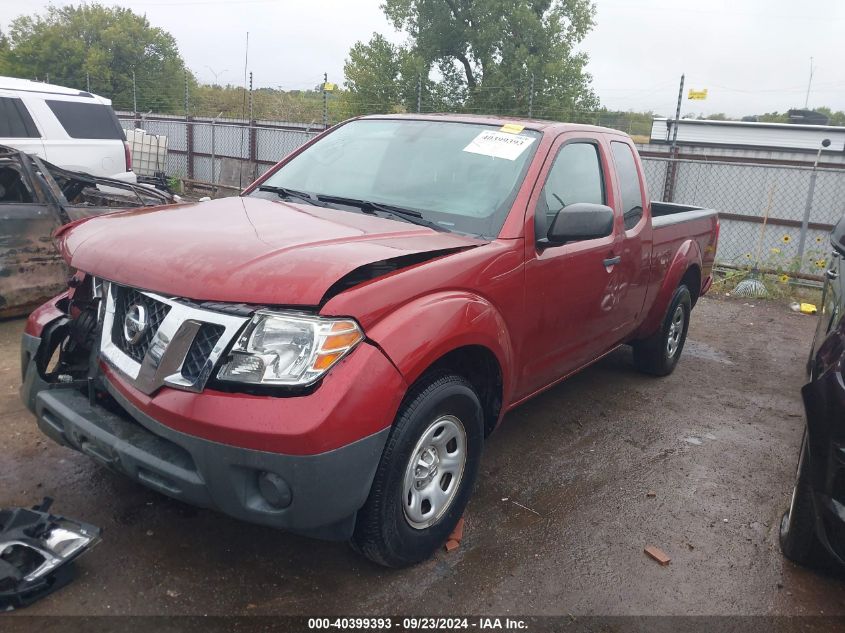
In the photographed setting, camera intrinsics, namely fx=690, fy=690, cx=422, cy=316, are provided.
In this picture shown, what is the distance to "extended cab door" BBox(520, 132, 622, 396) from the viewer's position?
3.38m

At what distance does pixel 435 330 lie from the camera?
263 cm

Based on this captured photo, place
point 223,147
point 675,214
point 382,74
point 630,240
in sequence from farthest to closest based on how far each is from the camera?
point 382,74 → point 223,147 → point 675,214 → point 630,240

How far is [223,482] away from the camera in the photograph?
229cm

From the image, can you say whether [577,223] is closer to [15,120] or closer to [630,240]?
[630,240]

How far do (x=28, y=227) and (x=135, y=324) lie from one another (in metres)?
3.68

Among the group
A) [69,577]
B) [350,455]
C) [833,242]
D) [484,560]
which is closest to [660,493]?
[484,560]

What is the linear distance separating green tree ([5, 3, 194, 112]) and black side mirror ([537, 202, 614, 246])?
36.5 metres

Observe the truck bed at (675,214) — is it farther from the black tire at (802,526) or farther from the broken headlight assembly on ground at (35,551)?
the broken headlight assembly on ground at (35,551)

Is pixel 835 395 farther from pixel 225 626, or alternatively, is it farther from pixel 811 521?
pixel 225 626

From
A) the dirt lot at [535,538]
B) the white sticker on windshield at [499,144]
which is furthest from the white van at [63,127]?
the white sticker on windshield at [499,144]

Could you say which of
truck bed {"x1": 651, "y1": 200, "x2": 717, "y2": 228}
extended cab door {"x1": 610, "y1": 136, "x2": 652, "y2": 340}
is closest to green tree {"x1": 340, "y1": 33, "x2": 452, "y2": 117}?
truck bed {"x1": 651, "y1": 200, "x2": 717, "y2": 228}

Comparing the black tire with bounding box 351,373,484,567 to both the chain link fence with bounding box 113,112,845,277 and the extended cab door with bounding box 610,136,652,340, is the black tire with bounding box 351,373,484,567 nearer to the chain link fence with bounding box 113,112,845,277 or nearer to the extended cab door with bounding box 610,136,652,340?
the extended cab door with bounding box 610,136,652,340

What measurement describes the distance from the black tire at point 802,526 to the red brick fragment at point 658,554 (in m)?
0.55

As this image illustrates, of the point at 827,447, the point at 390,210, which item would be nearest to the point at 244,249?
the point at 390,210
